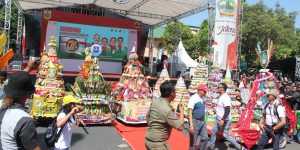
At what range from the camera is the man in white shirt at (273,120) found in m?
6.45

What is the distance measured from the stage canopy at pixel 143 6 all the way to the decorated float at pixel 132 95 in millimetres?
10351

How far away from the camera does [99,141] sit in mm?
8406

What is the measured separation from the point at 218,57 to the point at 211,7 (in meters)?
3.22

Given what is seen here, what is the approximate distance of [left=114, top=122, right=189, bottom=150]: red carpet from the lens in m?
8.11

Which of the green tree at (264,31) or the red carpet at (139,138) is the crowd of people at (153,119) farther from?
the green tree at (264,31)

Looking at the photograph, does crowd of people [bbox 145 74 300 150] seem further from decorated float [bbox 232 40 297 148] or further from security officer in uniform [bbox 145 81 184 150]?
decorated float [bbox 232 40 297 148]

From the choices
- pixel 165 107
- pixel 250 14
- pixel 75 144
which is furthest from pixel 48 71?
pixel 250 14

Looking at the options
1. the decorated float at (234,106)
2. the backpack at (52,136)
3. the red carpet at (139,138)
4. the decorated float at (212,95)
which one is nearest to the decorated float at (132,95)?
the red carpet at (139,138)

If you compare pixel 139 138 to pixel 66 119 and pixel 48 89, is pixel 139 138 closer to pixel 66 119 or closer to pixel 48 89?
pixel 48 89

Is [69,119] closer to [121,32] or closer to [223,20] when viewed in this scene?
[223,20]

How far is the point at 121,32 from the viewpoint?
2261 cm

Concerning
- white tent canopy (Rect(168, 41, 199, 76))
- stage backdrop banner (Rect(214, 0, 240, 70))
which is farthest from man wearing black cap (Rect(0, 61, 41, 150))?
white tent canopy (Rect(168, 41, 199, 76))

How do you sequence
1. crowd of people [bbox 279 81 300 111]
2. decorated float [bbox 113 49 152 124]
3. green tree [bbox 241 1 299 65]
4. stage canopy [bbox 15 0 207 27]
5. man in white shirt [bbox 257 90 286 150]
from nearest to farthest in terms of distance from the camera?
man in white shirt [bbox 257 90 286 150], decorated float [bbox 113 49 152 124], crowd of people [bbox 279 81 300 111], stage canopy [bbox 15 0 207 27], green tree [bbox 241 1 299 65]

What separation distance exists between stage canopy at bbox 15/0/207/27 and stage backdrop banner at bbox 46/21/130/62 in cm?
177
